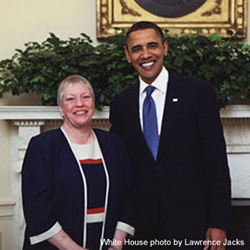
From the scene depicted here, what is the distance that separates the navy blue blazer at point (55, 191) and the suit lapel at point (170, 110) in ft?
0.97

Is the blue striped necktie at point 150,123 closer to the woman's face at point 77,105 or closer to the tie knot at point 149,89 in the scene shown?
the tie knot at point 149,89

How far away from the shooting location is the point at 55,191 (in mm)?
1691

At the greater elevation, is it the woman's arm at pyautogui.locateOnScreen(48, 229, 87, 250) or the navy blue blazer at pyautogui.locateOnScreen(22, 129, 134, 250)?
the navy blue blazer at pyautogui.locateOnScreen(22, 129, 134, 250)

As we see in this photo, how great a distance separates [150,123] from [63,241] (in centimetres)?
69

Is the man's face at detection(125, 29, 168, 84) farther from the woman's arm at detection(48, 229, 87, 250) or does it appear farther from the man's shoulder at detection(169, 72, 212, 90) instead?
the woman's arm at detection(48, 229, 87, 250)

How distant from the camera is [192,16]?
3232mm

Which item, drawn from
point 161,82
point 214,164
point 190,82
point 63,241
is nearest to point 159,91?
point 161,82

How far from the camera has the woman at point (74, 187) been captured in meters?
1.67

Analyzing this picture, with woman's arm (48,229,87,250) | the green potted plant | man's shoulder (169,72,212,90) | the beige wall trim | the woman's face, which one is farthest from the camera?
the beige wall trim

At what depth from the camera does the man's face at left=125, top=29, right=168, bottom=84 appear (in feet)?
6.24

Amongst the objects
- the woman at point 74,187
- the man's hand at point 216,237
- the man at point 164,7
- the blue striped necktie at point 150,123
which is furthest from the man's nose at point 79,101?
the man at point 164,7

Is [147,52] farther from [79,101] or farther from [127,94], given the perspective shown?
[79,101]

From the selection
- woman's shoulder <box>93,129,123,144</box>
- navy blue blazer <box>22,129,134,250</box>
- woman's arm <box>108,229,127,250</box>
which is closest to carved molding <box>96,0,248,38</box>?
woman's shoulder <box>93,129,123,144</box>

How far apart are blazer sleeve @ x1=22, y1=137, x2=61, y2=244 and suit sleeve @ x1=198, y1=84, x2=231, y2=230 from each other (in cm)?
72
